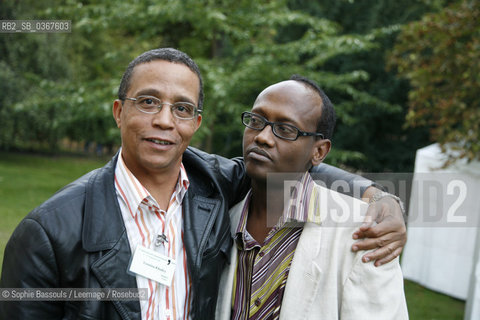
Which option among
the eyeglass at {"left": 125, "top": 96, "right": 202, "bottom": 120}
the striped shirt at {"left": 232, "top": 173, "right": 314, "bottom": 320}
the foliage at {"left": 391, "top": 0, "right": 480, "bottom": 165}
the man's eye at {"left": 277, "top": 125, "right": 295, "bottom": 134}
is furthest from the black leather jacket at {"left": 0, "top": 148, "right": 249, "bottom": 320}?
the foliage at {"left": 391, "top": 0, "right": 480, "bottom": 165}

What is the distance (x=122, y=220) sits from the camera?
5.83 ft

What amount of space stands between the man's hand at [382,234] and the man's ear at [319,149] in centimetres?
39

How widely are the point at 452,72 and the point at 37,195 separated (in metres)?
9.57

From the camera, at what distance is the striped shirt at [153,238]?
1803 millimetres

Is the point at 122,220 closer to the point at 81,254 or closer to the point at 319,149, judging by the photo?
the point at 81,254

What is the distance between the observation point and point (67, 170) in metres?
16.5

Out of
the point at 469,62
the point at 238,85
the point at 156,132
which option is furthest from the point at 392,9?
the point at 156,132

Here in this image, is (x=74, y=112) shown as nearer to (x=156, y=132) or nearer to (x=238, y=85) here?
(x=238, y=85)

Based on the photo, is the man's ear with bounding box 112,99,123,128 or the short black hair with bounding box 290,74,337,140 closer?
the man's ear with bounding box 112,99,123,128

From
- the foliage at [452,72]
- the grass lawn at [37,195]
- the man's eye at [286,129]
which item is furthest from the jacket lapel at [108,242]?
the foliage at [452,72]

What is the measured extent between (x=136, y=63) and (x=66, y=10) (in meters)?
6.92

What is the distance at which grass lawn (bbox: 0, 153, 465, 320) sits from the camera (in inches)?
231

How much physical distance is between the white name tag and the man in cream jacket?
39 centimetres

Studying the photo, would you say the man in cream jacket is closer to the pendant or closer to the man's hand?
the man's hand
